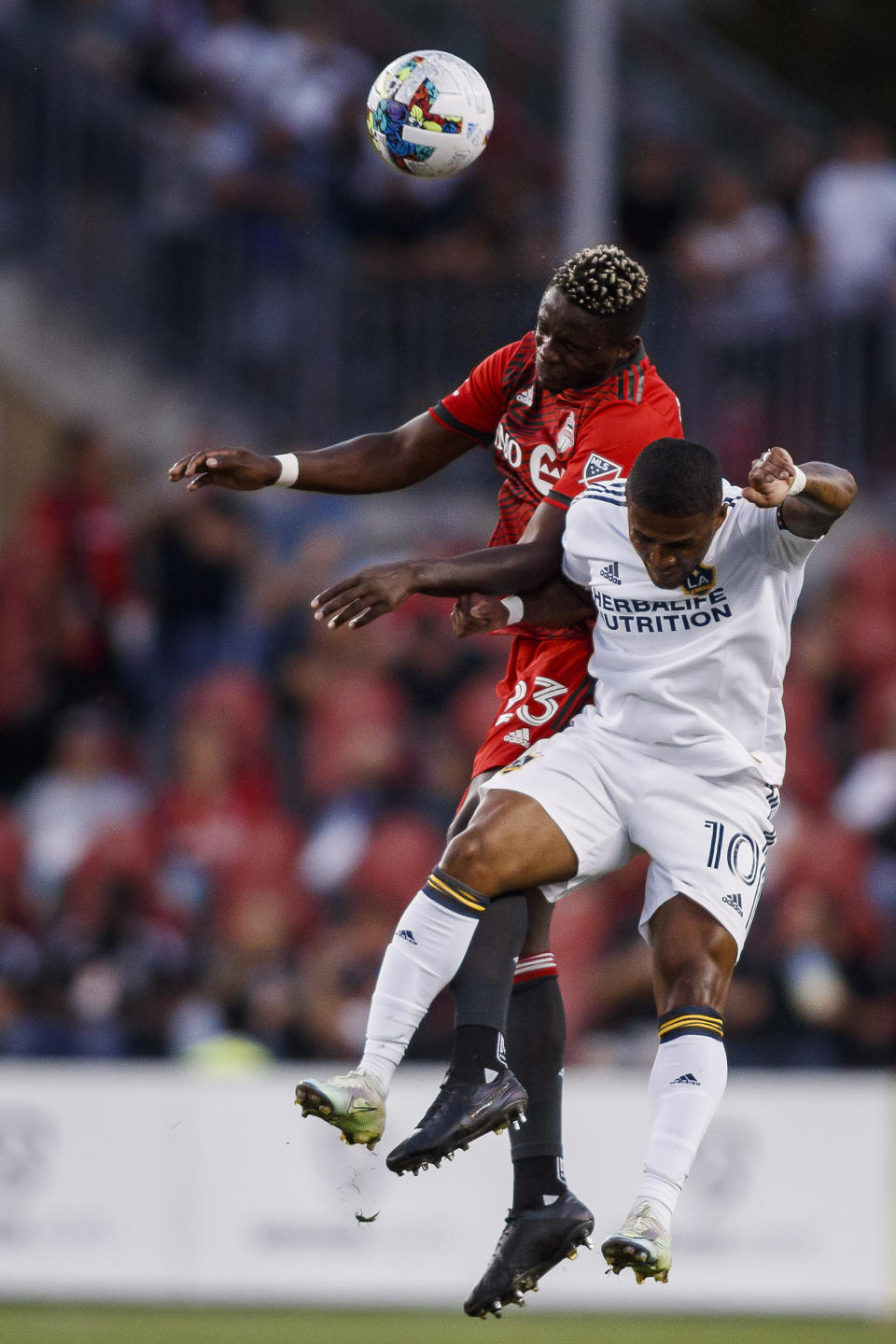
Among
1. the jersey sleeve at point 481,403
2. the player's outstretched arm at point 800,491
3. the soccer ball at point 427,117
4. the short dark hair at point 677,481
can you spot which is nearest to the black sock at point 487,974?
the short dark hair at point 677,481

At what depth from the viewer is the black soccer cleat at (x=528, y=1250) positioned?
612 centimetres

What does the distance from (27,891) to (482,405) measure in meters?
7.08

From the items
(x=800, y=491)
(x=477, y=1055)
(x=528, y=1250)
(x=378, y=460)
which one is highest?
(x=378, y=460)

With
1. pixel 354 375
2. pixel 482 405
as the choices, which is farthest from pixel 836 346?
pixel 482 405

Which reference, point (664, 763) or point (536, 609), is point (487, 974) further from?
point (536, 609)

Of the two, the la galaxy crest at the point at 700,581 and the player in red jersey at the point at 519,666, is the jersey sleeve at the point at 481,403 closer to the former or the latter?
the player in red jersey at the point at 519,666

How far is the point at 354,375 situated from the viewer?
44.3ft

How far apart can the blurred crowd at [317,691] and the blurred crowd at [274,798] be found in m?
0.02

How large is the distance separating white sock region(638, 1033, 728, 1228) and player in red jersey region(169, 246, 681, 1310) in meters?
0.41

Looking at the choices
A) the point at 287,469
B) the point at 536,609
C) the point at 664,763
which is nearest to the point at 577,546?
the point at 536,609

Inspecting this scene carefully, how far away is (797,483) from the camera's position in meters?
5.57

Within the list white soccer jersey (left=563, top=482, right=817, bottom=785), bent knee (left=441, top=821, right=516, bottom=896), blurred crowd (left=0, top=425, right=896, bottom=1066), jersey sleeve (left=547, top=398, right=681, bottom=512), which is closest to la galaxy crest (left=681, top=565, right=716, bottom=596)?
white soccer jersey (left=563, top=482, right=817, bottom=785)

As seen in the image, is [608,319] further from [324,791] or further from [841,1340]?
[841,1340]

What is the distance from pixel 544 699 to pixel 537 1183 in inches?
57.0
